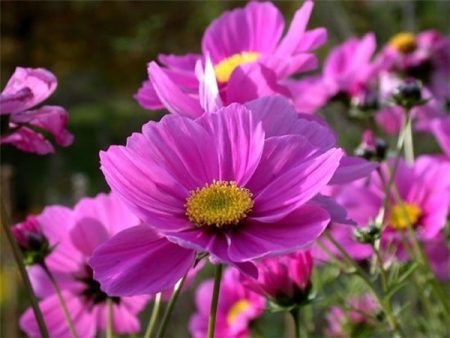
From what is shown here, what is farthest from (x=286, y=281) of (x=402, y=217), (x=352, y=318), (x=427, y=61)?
(x=427, y=61)

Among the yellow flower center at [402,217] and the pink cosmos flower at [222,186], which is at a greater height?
the pink cosmos flower at [222,186]

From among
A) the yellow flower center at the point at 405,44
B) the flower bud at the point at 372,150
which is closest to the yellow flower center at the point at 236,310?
the flower bud at the point at 372,150

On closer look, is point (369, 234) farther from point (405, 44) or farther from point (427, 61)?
point (405, 44)

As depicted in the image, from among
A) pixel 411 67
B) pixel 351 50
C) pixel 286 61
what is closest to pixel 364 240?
pixel 286 61

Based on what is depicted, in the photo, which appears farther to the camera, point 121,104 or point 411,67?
point 121,104

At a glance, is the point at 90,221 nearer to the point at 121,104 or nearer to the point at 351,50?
the point at 351,50

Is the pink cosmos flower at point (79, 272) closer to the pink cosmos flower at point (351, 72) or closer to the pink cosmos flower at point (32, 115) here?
the pink cosmos flower at point (32, 115)
